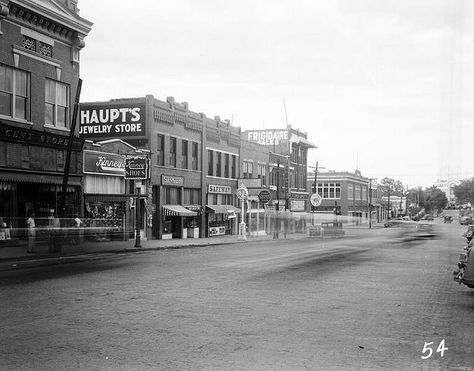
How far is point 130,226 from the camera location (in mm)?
33312

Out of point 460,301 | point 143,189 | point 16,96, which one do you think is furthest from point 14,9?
point 460,301

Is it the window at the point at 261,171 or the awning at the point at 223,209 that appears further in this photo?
the window at the point at 261,171

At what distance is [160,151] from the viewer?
37031 millimetres

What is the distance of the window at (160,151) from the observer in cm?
3666

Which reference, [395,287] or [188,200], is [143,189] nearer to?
[188,200]

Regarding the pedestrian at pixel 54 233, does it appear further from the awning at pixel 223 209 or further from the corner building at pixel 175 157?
the awning at pixel 223 209

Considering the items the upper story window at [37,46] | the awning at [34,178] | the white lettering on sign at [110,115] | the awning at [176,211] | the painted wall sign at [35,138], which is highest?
the upper story window at [37,46]

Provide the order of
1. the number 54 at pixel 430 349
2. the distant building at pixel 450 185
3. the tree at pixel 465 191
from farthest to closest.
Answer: the tree at pixel 465 191 < the distant building at pixel 450 185 < the number 54 at pixel 430 349

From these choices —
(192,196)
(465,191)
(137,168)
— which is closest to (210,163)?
(192,196)

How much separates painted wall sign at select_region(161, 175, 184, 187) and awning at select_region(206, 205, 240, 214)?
4653 millimetres

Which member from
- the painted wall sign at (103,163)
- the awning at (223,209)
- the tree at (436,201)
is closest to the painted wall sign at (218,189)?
the awning at (223,209)

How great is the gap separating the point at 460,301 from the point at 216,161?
34.9m

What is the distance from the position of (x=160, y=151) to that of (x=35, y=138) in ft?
43.5

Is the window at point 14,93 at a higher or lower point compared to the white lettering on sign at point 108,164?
higher
